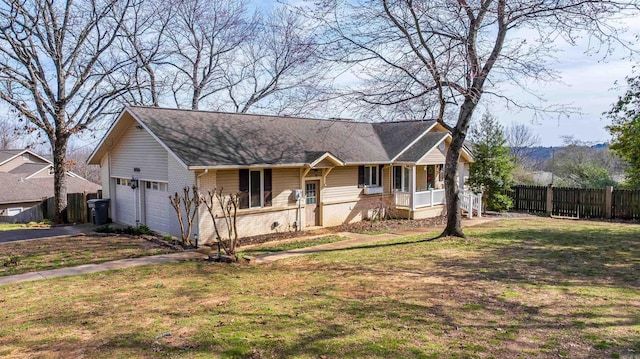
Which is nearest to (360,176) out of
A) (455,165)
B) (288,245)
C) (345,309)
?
(455,165)

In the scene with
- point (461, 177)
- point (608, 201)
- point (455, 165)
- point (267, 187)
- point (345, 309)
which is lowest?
point (345, 309)

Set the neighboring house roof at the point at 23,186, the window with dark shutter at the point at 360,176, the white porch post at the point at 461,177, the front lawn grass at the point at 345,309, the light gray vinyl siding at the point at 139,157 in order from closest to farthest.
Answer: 1. the front lawn grass at the point at 345,309
2. the light gray vinyl siding at the point at 139,157
3. the window with dark shutter at the point at 360,176
4. the white porch post at the point at 461,177
5. the neighboring house roof at the point at 23,186

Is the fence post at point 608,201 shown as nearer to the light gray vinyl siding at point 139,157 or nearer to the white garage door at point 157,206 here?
the white garage door at point 157,206

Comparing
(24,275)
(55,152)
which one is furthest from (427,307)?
(55,152)

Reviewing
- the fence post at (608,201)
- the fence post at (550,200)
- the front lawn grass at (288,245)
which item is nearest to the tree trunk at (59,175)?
the front lawn grass at (288,245)

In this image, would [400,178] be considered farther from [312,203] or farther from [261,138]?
[261,138]

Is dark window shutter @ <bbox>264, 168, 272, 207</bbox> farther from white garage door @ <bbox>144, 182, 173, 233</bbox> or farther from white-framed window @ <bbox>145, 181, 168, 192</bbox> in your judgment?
white-framed window @ <bbox>145, 181, 168, 192</bbox>

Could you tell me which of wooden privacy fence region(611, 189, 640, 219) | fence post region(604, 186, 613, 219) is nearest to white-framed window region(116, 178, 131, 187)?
fence post region(604, 186, 613, 219)

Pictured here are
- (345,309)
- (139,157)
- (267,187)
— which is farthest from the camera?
(139,157)

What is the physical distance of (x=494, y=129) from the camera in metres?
22.6

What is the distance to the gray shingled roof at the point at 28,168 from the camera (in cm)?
4241

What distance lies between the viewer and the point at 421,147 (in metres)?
21.1

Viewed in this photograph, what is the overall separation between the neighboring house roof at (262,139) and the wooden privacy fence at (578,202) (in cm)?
727

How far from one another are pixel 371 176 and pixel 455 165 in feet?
19.6
